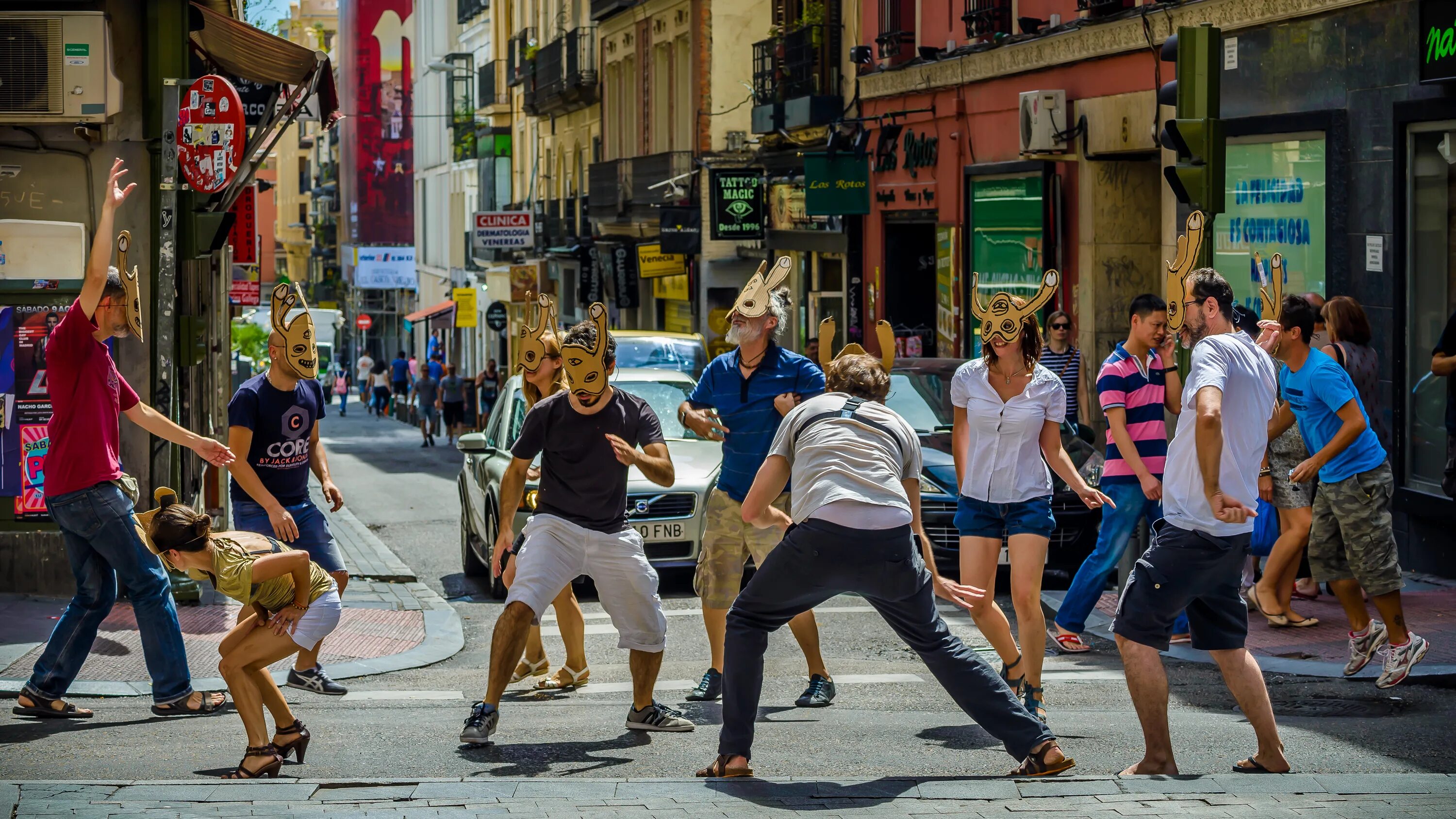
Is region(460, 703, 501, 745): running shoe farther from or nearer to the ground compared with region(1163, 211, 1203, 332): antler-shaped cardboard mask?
nearer to the ground

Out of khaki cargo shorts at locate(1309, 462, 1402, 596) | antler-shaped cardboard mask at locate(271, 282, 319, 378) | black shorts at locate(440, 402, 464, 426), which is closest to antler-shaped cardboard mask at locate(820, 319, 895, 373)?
antler-shaped cardboard mask at locate(271, 282, 319, 378)

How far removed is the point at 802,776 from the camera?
6.89m

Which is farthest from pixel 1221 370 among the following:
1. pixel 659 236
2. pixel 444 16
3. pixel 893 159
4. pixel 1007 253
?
pixel 444 16

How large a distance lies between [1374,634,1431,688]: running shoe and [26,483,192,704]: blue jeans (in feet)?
18.1

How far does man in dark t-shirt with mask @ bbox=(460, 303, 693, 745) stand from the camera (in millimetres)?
7711

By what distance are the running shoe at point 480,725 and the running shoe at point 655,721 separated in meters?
0.66

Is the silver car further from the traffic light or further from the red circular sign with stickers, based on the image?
the traffic light

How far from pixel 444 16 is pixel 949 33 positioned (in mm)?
48547

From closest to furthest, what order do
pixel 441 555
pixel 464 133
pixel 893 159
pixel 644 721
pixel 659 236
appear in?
pixel 644 721 → pixel 441 555 → pixel 893 159 → pixel 659 236 → pixel 464 133

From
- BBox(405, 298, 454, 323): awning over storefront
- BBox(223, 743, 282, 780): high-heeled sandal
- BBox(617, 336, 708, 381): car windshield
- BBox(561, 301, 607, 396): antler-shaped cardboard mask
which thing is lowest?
BBox(223, 743, 282, 780): high-heeled sandal

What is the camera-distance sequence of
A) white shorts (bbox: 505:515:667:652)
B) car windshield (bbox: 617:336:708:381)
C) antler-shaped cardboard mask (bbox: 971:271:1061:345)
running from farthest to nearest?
car windshield (bbox: 617:336:708:381) < antler-shaped cardboard mask (bbox: 971:271:1061:345) < white shorts (bbox: 505:515:667:652)

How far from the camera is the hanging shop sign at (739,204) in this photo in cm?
2973

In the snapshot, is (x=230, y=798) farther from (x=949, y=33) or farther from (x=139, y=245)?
(x=949, y=33)

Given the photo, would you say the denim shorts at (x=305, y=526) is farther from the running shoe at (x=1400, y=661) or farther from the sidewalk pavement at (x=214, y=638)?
the running shoe at (x=1400, y=661)
